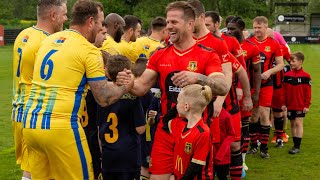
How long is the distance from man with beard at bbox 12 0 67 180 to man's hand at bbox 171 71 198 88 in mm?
1795

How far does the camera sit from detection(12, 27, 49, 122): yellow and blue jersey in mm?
5926

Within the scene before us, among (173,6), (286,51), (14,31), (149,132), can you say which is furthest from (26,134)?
(14,31)

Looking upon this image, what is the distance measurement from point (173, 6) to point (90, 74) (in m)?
1.25

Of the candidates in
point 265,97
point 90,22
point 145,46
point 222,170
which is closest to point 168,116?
point 90,22

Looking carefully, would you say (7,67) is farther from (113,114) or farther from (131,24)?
(113,114)

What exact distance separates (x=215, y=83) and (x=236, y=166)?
2167mm

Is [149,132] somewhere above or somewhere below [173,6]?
below

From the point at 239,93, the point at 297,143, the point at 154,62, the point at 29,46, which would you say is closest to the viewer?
the point at 154,62

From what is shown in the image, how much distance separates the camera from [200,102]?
502 cm

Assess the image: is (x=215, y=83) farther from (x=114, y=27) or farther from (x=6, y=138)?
(x=6, y=138)

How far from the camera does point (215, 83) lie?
5.25 m

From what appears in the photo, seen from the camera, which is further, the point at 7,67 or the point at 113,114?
the point at 7,67

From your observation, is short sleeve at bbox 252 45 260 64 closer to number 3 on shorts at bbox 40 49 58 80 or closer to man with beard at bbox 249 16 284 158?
man with beard at bbox 249 16 284 158

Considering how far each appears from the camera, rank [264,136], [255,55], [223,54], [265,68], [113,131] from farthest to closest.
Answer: [265,68] → [264,136] → [255,55] → [223,54] → [113,131]
